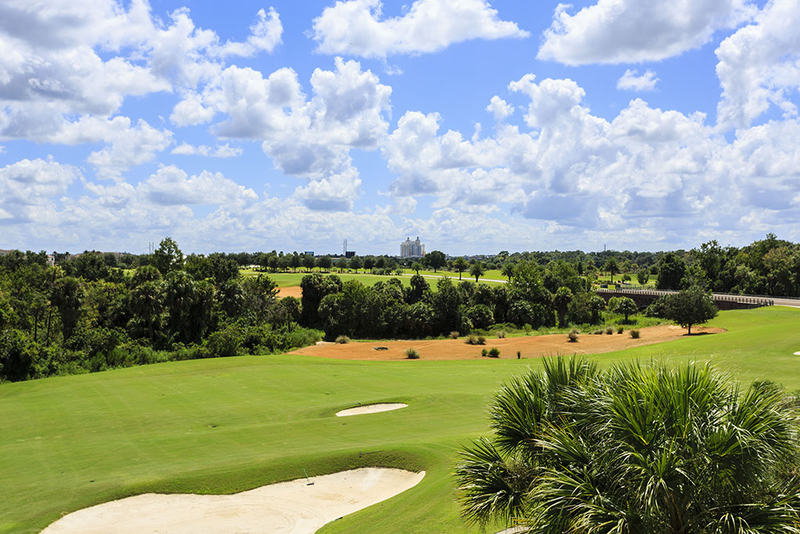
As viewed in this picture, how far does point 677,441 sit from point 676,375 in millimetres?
833

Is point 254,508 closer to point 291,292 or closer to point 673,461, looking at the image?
point 673,461

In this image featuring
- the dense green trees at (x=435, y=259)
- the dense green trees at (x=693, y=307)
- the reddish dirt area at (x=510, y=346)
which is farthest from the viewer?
the dense green trees at (x=435, y=259)

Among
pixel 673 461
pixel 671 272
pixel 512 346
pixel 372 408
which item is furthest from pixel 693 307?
pixel 671 272

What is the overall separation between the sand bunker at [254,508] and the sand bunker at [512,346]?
35024mm

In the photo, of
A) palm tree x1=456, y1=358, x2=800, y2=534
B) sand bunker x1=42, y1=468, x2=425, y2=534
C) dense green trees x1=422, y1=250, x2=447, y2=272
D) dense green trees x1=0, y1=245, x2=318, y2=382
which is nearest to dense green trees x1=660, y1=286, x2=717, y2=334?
dense green trees x1=0, y1=245, x2=318, y2=382

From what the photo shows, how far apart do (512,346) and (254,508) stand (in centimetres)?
4477

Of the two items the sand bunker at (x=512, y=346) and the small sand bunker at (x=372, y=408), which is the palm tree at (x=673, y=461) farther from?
the sand bunker at (x=512, y=346)

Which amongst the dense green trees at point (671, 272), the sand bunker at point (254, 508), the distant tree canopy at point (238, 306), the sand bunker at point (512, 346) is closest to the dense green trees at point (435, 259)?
the distant tree canopy at point (238, 306)

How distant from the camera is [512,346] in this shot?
5528 cm

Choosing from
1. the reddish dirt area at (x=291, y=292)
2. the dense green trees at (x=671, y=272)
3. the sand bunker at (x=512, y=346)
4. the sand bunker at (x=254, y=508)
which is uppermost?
the dense green trees at (x=671, y=272)

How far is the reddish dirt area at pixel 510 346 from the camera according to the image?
51.0 metres

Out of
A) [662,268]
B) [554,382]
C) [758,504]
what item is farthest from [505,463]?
[662,268]

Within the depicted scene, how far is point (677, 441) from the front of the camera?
5.94 meters

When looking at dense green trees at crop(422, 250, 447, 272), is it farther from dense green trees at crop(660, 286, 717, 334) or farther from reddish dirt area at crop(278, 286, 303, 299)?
dense green trees at crop(660, 286, 717, 334)
